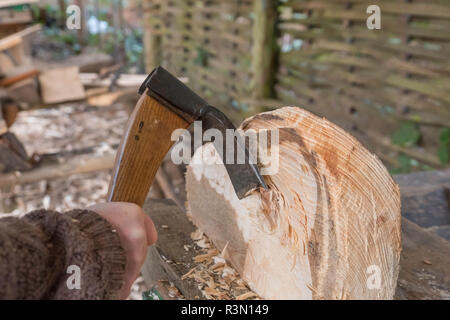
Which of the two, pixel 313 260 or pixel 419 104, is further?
pixel 419 104

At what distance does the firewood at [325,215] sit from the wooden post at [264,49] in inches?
157

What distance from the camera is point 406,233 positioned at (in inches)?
68.0

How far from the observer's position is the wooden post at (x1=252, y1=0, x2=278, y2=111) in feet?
16.1

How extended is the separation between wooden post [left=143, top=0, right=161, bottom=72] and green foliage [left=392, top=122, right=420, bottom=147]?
4996 mm

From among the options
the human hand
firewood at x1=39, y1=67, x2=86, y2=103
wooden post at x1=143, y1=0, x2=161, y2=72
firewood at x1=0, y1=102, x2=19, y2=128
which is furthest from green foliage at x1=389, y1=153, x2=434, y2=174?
wooden post at x1=143, y1=0, x2=161, y2=72

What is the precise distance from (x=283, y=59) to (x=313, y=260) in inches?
169

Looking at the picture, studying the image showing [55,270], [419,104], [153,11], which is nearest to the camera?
[55,270]

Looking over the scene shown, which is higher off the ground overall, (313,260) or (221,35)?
(221,35)

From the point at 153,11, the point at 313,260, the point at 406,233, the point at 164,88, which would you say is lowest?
the point at 406,233

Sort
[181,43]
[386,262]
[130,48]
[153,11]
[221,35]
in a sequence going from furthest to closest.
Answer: [130,48] → [153,11] → [181,43] → [221,35] → [386,262]

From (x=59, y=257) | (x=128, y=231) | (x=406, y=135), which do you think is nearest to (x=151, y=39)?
(x=406, y=135)

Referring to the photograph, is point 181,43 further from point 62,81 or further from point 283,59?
point 62,81

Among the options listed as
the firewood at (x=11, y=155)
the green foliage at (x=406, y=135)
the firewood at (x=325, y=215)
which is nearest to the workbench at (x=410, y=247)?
the firewood at (x=325, y=215)
